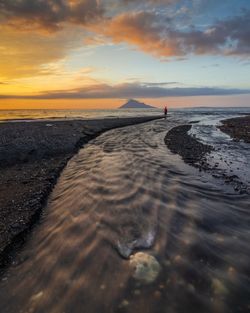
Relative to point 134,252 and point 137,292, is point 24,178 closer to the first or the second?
point 134,252

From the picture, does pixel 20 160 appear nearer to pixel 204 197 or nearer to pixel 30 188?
pixel 30 188

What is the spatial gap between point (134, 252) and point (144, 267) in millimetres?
704

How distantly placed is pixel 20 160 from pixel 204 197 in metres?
12.6

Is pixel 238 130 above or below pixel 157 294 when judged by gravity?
below

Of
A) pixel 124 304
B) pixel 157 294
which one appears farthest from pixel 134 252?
pixel 124 304

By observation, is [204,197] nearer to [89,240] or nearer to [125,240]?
[125,240]

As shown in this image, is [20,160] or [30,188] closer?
[30,188]

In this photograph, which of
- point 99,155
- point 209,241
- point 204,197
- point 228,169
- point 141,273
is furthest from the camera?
point 99,155

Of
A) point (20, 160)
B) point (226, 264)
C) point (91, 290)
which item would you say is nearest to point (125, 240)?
point (91, 290)

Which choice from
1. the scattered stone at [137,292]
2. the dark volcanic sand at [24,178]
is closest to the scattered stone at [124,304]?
the scattered stone at [137,292]

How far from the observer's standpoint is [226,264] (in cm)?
615

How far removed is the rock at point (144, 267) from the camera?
5.78 m

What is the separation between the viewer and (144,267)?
6109 millimetres

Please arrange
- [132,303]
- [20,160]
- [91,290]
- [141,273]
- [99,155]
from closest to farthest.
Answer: [132,303] → [91,290] → [141,273] → [20,160] → [99,155]
